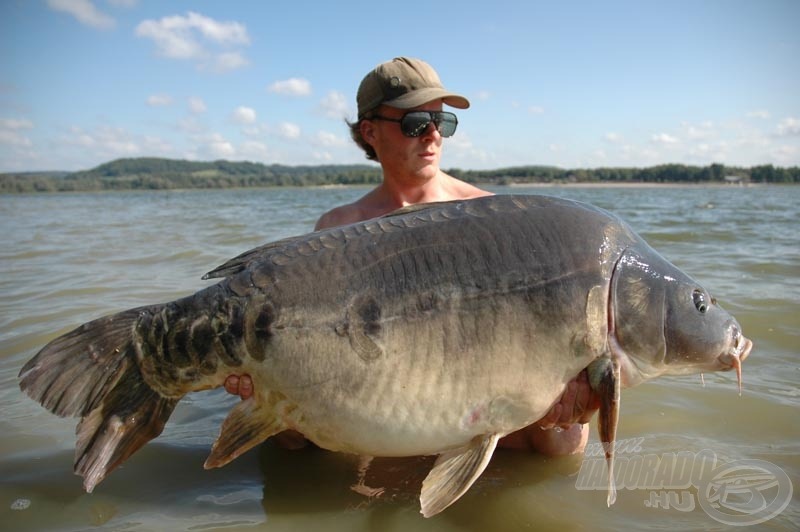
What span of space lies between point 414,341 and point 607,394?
2.52 ft

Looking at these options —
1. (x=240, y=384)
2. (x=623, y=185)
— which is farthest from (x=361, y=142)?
(x=623, y=185)

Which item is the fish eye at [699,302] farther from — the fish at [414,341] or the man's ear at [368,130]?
the man's ear at [368,130]

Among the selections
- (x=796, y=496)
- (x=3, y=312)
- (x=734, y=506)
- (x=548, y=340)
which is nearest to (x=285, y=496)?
(x=548, y=340)

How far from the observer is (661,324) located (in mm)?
2287

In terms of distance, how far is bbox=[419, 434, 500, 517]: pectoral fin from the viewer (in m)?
2.20

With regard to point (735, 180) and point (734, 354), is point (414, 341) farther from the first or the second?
point (735, 180)

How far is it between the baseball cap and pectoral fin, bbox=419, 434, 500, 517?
223 centimetres

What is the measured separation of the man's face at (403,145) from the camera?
386cm

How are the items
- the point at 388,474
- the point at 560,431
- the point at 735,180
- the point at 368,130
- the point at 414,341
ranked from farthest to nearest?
the point at 735,180, the point at 368,130, the point at 560,431, the point at 388,474, the point at 414,341

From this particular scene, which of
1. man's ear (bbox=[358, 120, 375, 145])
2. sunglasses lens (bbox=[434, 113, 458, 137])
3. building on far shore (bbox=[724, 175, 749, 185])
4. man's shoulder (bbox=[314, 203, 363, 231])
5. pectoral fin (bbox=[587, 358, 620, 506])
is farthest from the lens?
building on far shore (bbox=[724, 175, 749, 185])

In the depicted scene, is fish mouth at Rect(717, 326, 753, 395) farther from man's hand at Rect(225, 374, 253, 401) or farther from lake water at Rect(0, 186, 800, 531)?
man's hand at Rect(225, 374, 253, 401)

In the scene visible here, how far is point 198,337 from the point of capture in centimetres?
234

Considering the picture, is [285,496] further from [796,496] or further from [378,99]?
[378,99]

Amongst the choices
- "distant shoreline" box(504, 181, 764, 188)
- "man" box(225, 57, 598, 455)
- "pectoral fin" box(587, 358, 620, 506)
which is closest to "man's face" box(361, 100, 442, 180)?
"man" box(225, 57, 598, 455)
